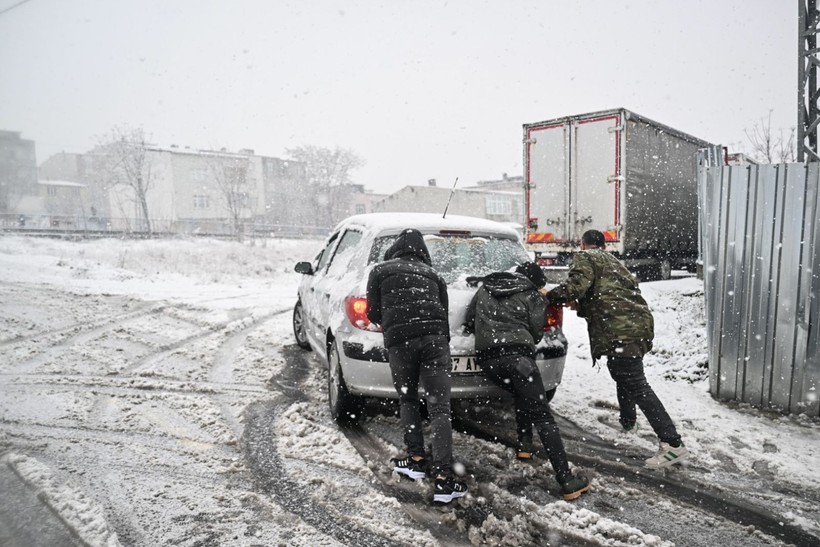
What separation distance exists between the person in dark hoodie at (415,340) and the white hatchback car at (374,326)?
0.39 meters

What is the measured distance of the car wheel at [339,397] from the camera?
13.9 feet

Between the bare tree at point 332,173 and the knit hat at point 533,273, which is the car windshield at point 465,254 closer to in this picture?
the knit hat at point 533,273

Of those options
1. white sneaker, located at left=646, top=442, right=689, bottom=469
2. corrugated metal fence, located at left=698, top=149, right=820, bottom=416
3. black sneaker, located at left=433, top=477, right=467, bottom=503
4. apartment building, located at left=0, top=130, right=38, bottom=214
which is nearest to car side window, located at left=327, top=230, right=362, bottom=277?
black sneaker, located at left=433, top=477, right=467, bottom=503

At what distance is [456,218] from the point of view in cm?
477

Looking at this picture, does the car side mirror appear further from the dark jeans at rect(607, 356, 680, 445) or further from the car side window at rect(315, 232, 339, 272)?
the dark jeans at rect(607, 356, 680, 445)

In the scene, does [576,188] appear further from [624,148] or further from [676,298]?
[676,298]

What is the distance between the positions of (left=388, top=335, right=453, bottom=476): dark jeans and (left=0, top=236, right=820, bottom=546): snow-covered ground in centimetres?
31

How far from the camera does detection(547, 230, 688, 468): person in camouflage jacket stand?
3.72 metres

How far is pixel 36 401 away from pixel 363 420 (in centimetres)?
310

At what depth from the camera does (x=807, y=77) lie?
8797 mm

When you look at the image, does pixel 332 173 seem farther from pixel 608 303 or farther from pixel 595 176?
pixel 608 303

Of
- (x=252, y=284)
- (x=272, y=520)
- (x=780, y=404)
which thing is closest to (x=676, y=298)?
(x=780, y=404)

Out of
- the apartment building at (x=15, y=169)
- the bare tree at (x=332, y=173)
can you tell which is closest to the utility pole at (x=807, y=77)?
the bare tree at (x=332, y=173)

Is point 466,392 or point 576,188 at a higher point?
point 576,188
